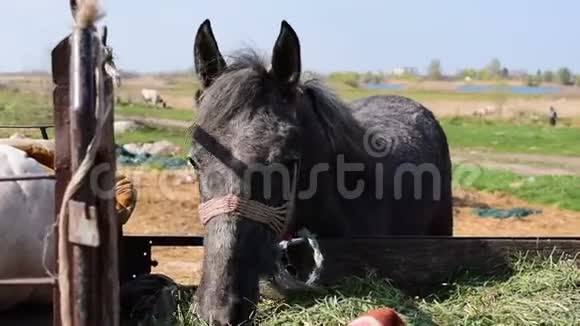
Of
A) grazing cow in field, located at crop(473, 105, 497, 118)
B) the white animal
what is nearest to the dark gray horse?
the white animal

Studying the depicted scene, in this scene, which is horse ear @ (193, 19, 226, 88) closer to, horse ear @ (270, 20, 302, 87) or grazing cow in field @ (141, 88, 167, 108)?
horse ear @ (270, 20, 302, 87)

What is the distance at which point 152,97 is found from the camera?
138 feet

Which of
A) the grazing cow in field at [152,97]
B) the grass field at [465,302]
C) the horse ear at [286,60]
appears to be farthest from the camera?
the grazing cow in field at [152,97]

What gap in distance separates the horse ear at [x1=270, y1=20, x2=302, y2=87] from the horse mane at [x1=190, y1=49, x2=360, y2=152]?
0.18ft

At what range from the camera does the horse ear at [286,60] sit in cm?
330

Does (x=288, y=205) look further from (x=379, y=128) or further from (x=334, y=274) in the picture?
(x=379, y=128)

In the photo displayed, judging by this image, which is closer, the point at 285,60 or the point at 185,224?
the point at 285,60

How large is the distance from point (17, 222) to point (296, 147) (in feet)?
3.53

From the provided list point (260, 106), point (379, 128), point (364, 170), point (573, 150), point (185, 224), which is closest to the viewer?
point (260, 106)

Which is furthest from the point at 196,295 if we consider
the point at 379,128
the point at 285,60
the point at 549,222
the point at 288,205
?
the point at 549,222

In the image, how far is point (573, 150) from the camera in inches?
930

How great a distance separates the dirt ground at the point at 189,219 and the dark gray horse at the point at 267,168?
4.34 meters

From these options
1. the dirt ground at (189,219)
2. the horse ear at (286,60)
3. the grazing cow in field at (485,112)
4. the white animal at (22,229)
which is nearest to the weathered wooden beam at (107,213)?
the white animal at (22,229)

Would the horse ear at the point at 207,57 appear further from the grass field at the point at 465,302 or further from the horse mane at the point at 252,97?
the grass field at the point at 465,302
